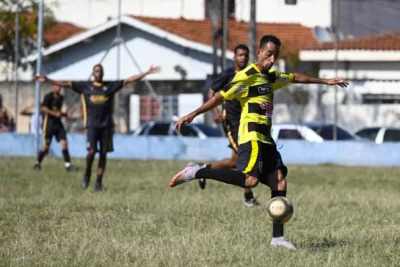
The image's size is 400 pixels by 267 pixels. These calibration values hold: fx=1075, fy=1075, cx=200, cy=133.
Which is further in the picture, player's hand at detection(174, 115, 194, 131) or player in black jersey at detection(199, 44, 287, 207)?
player in black jersey at detection(199, 44, 287, 207)

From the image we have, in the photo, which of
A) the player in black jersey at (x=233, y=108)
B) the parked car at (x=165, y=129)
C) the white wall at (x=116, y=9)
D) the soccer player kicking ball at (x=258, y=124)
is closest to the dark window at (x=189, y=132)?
the parked car at (x=165, y=129)

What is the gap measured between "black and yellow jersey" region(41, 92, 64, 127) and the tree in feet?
42.7

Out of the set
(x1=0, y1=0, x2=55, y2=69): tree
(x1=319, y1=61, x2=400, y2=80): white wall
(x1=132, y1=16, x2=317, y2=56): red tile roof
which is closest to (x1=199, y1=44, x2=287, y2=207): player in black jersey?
(x1=319, y1=61, x2=400, y2=80): white wall

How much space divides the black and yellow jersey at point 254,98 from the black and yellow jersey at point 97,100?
22.2ft

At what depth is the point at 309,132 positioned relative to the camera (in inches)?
1006

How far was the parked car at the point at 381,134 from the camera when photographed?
25.0 m

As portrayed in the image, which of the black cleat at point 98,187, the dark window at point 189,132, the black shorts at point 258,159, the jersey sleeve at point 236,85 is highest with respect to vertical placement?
the jersey sleeve at point 236,85

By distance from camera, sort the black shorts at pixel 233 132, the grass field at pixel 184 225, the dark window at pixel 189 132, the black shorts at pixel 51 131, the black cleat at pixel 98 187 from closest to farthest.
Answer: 1. the grass field at pixel 184 225
2. the black shorts at pixel 233 132
3. the black cleat at pixel 98 187
4. the black shorts at pixel 51 131
5. the dark window at pixel 189 132

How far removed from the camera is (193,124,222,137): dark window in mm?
27230

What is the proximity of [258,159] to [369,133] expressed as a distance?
17316 millimetres

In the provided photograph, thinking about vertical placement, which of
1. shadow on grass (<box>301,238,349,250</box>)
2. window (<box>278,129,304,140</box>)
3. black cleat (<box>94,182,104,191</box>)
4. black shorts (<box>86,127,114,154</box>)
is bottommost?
window (<box>278,129,304,140</box>)

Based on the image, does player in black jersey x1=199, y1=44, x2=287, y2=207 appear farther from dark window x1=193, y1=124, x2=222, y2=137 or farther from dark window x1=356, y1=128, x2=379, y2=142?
dark window x1=193, y1=124, x2=222, y2=137

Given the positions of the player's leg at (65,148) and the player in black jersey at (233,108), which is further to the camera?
the player's leg at (65,148)

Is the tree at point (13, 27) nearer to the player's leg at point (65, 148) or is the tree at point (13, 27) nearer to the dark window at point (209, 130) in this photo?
the dark window at point (209, 130)
